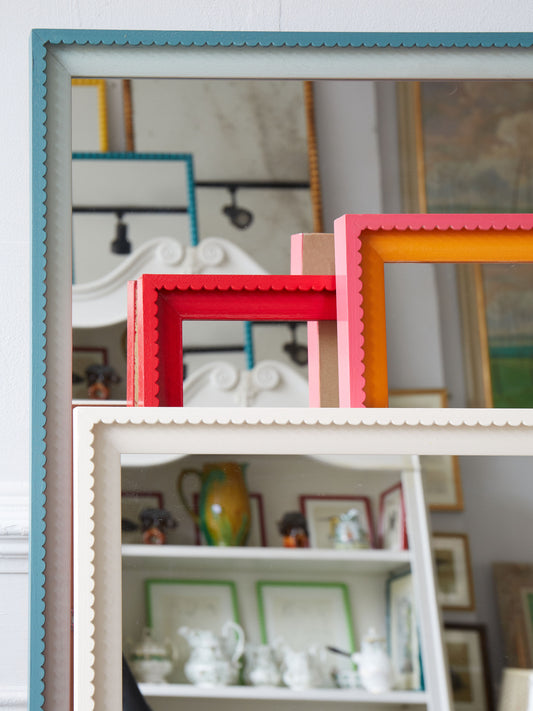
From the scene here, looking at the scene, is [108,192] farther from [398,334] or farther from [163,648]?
[163,648]

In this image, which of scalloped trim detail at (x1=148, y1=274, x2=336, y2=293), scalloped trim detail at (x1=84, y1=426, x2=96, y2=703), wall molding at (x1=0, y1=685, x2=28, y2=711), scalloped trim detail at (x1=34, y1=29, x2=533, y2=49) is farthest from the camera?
scalloped trim detail at (x1=34, y1=29, x2=533, y2=49)

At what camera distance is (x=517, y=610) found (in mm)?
1092

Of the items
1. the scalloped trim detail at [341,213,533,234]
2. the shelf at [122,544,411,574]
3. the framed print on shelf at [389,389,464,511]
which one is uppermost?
the scalloped trim detail at [341,213,533,234]

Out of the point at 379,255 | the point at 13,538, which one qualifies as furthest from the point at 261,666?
the point at 379,255

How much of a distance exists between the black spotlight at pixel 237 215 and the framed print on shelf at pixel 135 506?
0.41m

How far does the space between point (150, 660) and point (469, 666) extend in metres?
0.37

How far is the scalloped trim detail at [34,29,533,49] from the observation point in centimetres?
123

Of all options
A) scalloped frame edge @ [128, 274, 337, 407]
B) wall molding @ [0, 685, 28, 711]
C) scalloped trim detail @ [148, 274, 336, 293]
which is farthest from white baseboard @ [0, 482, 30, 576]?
scalloped trim detail @ [148, 274, 336, 293]

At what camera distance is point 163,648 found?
104 cm

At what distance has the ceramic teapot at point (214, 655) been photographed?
1.04 m

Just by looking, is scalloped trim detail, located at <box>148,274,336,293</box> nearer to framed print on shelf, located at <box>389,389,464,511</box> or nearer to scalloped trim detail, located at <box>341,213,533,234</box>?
scalloped trim detail, located at <box>341,213,533,234</box>

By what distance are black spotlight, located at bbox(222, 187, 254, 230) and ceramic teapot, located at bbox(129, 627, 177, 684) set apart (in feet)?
1.79

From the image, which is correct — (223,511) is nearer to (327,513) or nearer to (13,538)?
(327,513)

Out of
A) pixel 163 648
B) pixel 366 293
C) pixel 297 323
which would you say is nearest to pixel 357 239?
pixel 366 293
